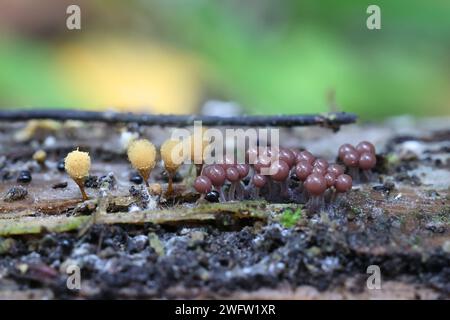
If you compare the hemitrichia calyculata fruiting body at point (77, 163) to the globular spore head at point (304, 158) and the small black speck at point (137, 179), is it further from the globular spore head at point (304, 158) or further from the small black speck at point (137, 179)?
the globular spore head at point (304, 158)

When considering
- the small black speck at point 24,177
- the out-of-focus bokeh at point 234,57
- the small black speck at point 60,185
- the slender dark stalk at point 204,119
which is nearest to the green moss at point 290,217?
the slender dark stalk at point 204,119

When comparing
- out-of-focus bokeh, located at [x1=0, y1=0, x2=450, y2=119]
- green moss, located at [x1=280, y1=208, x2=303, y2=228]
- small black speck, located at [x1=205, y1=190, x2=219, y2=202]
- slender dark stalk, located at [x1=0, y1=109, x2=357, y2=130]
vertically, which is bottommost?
green moss, located at [x1=280, y1=208, x2=303, y2=228]

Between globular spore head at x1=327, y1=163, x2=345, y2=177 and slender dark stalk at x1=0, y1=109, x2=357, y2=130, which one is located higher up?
slender dark stalk at x1=0, y1=109, x2=357, y2=130

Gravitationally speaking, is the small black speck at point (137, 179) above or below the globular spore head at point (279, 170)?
below

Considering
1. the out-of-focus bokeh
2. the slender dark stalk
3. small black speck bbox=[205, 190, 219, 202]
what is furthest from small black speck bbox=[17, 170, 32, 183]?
the out-of-focus bokeh

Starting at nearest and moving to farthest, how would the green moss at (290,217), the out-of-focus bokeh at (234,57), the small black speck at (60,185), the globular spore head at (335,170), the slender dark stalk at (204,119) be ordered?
the green moss at (290,217) < the globular spore head at (335,170) < the small black speck at (60,185) < the slender dark stalk at (204,119) < the out-of-focus bokeh at (234,57)

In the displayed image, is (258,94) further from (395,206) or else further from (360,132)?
(395,206)

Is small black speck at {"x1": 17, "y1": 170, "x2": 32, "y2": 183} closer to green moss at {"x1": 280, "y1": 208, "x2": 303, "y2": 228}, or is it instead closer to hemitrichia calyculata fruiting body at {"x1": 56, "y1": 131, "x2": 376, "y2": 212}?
hemitrichia calyculata fruiting body at {"x1": 56, "y1": 131, "x2": 376, "y2": 212}
